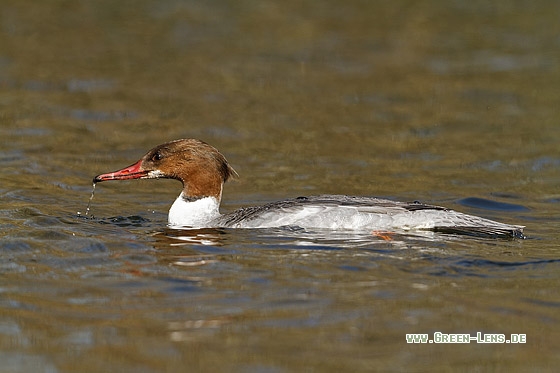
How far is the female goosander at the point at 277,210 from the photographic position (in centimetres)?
953

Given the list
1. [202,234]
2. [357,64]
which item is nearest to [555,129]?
[357,64]

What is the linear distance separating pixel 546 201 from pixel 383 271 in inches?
157

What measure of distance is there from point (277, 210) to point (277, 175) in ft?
9.94

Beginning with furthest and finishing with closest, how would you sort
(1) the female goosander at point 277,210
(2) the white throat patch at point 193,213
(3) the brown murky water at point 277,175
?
(2) the white throat patch at point 193,213, (1) the female goosander at point 277,210, (3) the brown murky water at point 277,175

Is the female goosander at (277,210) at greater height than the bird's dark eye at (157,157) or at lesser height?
lesser

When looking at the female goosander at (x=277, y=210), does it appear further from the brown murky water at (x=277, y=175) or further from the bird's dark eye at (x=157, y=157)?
the brown murky water at (x=277, y=175)

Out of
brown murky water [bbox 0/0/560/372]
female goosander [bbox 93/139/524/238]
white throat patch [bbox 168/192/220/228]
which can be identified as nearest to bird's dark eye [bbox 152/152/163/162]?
female goosander [bbox 93/139/524/238]

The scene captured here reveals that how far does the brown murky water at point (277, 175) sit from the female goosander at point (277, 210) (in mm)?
210

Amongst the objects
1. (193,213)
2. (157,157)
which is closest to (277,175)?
(193,213)

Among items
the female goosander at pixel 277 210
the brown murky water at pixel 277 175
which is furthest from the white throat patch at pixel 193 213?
the brown murky water at pixel 277 175

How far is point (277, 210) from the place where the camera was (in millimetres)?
9648

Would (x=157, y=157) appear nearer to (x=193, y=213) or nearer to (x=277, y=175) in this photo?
(x=193, y=213)

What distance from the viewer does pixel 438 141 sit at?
46.3 feet

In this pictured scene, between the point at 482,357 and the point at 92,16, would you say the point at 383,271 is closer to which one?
the point at 482,357
